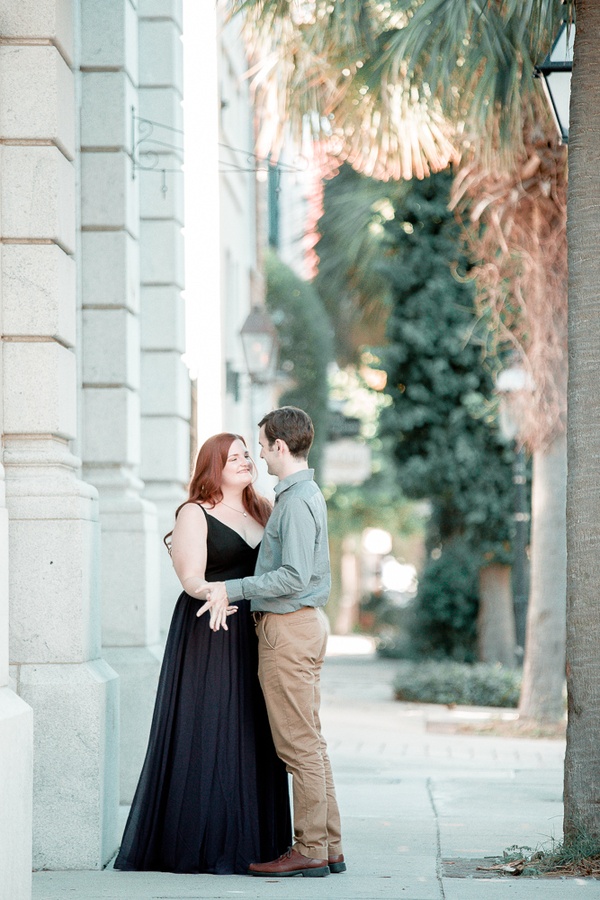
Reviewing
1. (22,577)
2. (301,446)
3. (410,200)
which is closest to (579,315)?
(301,446)

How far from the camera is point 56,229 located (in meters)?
5.93

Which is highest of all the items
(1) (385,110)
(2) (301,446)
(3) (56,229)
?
(1) (385,110)

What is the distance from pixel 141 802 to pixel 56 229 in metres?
2.54

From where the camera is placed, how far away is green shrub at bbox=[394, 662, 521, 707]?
16.0m

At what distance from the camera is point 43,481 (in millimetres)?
5984

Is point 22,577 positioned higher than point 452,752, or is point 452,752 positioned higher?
point 22,577

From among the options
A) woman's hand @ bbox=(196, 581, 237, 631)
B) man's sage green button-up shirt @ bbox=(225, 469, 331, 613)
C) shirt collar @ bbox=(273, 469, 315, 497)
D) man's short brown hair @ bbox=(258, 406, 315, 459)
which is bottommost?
woman's hand @ bbox=(196, 581, 237, 631)

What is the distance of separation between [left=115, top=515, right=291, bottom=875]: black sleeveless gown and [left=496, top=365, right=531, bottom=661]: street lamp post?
7810 millimetres

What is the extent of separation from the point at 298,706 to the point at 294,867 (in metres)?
0.72

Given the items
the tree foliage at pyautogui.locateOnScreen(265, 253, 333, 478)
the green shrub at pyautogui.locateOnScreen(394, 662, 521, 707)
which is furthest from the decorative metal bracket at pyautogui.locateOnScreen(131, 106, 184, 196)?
the tree foliage at pyautogui.locateOnScreen(265, 253, 333, 478)

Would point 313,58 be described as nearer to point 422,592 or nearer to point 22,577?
point 22,577

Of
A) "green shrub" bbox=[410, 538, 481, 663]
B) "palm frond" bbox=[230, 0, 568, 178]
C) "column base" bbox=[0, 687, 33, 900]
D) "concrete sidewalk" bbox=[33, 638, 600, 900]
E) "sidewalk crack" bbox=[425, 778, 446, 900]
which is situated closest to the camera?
"column base" bbox=[0, 687, 33, 900]

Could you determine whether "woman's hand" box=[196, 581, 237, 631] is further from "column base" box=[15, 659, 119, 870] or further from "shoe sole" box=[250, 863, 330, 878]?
"shoe sole" box=[250, 863, 330, 878]

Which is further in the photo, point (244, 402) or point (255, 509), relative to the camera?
point (244, 402)
